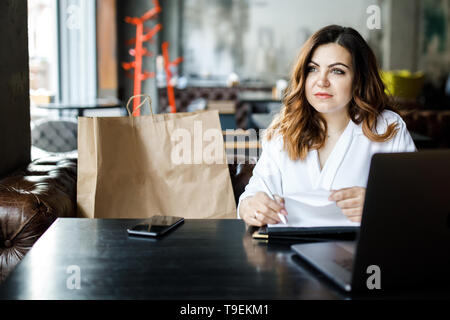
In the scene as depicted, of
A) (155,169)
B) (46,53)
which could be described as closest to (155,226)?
(155,169)

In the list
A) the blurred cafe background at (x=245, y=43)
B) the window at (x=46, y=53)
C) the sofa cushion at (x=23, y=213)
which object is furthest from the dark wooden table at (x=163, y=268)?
the blurred cafe background at (x=245, y=43)

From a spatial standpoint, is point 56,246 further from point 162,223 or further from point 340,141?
point 340,141

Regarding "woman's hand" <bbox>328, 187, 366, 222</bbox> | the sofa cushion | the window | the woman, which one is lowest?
the sofa cushion

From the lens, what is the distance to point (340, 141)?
1645mm

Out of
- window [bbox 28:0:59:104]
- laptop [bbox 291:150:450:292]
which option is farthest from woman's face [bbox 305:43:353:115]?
window [bbox 28:0:59:104]

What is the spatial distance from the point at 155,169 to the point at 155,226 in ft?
2.23

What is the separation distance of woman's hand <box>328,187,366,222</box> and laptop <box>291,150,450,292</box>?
11.7 inches

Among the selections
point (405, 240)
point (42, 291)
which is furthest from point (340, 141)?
point (42, 291)

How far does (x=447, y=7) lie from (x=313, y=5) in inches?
97.5

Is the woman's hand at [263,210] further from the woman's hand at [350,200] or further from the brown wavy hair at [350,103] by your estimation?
the brown wavy hair at [350,103]

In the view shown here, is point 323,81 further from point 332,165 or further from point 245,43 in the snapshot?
point 245,43

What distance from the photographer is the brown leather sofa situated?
1.61 metres

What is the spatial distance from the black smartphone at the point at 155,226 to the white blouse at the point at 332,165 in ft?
1.05

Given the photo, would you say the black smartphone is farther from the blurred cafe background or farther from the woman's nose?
the blurred cafe background
